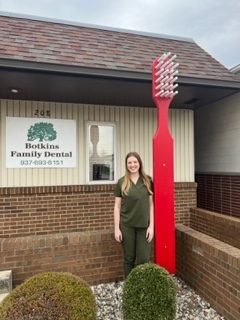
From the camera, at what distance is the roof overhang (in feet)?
15.4

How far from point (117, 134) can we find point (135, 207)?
312cm

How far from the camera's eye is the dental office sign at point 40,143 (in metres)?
5.90

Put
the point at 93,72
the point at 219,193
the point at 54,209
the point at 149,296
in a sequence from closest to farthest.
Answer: the point at 149,296 → the point at 93,72 → the point at 54,209 → the point at 219,193

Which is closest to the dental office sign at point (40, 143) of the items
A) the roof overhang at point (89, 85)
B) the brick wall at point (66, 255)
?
the roof overhang at point (89, 85)

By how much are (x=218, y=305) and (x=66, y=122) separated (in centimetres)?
416

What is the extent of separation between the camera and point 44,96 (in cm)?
582

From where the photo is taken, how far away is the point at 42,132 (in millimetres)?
6113

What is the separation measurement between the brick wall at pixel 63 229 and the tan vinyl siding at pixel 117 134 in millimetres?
220

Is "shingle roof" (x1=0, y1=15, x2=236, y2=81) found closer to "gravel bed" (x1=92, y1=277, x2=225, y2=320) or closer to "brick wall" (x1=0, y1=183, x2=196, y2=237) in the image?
"brick wall" (x1=0, y1=183, x2=196, y2=237)

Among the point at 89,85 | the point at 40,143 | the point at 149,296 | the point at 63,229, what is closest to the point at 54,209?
the point at 63,229

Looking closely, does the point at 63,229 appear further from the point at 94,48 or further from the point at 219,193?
the point at 219,193

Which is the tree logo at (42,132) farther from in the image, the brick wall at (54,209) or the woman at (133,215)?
the woman at (133,215)

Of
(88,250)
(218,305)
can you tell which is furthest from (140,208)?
(218,305)

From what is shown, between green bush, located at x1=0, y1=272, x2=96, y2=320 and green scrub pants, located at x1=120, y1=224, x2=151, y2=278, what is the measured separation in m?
0.92
